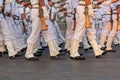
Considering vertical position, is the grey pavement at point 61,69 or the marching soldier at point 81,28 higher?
the marching soldier at point 81,28

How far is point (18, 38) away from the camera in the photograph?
14773 millimetres

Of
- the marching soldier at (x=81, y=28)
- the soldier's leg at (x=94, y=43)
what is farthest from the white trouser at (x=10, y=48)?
the soldier's leg at (x=94, y=43)

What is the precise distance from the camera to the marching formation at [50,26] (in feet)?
39.7

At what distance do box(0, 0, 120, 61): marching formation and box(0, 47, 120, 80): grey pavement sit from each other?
360 millimetres

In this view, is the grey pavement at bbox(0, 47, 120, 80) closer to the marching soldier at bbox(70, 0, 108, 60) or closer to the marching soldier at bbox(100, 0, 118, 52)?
the marching soldier at bbox(70, 0, 108, 60)

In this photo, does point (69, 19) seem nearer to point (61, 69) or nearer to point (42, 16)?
point (42, 16)

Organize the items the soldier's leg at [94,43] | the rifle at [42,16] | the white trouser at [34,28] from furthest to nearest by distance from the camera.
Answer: the soldier's leg at [94,43] → the white trouser at [34,28] → the rifle at [42,16]

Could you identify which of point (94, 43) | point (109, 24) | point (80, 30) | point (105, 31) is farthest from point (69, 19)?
point (94, 43)

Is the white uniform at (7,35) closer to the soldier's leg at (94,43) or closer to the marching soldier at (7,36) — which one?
the marching soldier at (7,36)

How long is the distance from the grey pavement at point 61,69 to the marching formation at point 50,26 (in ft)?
1.18

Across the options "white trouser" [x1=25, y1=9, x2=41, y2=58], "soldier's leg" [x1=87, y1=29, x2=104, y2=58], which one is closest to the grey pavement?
"soldier's leg" [x1=87, y1=29, x2=104, y2=58]

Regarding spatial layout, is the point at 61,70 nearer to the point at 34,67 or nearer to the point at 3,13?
the point at 34,67

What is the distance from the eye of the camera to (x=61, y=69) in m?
10.5

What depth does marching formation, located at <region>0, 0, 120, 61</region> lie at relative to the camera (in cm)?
1209
